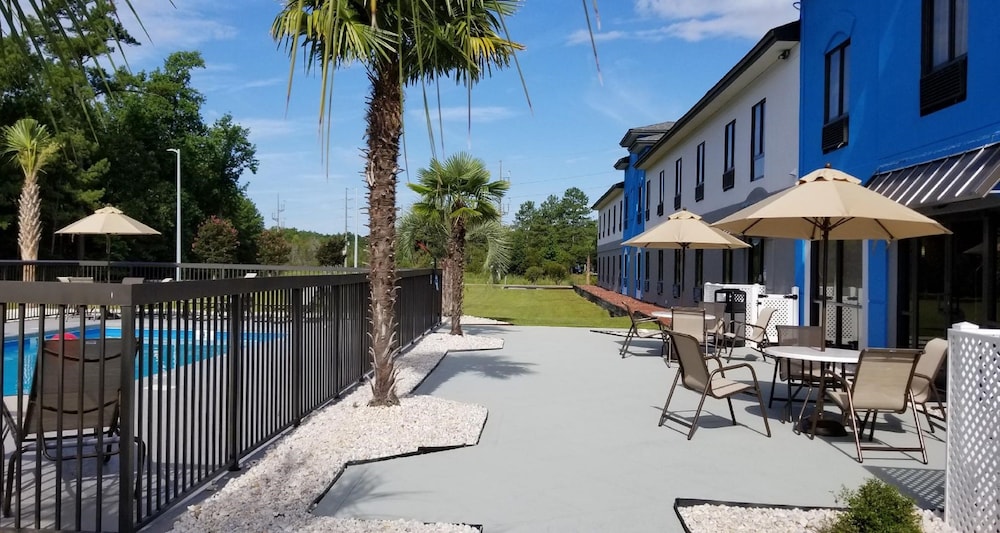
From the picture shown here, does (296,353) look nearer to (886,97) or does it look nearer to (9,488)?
(9,488)

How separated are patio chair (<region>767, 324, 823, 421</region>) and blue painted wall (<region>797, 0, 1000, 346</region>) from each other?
3.05 metres

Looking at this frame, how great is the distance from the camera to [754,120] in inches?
670

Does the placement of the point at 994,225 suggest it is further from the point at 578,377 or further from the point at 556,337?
the point at 556,337

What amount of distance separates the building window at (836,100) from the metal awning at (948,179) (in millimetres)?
2433

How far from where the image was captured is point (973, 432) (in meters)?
3.88

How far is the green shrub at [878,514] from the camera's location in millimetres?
3488

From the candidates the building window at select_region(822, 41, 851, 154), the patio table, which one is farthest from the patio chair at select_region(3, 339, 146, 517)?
the building window at select_region(822, 41, 851, 154)

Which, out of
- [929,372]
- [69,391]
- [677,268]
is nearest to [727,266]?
[677,268]

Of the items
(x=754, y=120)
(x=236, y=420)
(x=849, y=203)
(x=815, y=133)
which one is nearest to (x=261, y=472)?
(x=236, y=420)

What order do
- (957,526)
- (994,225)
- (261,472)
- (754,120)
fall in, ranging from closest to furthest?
(957,526)
(261,472)
(994,225)
(754,120)

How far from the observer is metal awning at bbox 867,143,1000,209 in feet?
23.8

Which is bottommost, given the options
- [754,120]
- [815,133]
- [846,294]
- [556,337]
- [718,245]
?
[556,337]

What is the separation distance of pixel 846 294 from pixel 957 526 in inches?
351

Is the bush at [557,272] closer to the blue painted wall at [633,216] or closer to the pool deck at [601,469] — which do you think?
the blue painted wall at [633,216]
